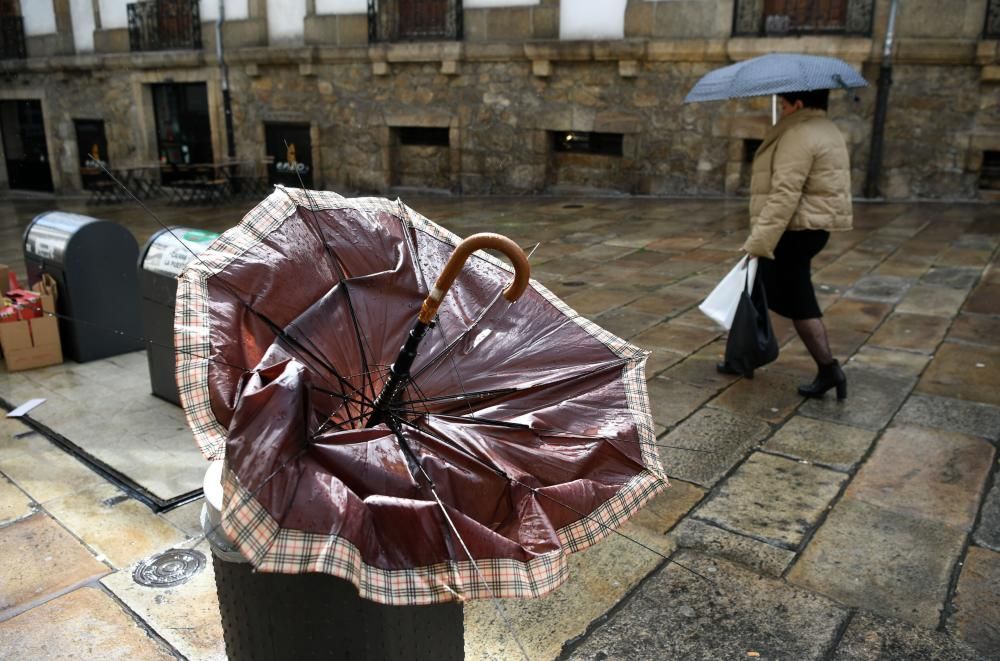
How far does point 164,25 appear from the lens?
52.8ft

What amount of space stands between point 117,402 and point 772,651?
3775 millimetres

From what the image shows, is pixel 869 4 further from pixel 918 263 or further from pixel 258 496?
pixel 258 496

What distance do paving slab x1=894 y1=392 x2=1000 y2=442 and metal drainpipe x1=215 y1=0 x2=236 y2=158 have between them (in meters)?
13.7

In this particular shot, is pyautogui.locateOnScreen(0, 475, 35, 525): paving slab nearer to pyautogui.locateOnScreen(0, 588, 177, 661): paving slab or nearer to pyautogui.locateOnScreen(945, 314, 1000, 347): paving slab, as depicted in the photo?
pyautogui.locateOnScreen(0, 588, 177, 661): paving slab

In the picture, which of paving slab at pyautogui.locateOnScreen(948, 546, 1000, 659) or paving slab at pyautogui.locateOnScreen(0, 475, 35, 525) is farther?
paving slab at pyautogui.locateOnScreen(0, 475, 35, 525)

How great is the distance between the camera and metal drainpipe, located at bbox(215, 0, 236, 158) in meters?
15.2

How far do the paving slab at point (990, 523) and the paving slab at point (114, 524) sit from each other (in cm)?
316

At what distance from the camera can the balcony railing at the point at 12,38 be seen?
60.6 feet

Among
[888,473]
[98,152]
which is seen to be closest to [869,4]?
[888,473]

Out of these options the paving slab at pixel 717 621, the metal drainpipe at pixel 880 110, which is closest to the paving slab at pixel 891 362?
the paving slab at pixel 717 621

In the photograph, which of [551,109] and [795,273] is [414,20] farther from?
[795,273]

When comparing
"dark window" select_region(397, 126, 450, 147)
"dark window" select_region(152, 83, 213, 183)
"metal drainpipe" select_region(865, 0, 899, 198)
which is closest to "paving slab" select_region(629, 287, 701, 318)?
"metal drainpipe" select_region(865, 0, 899, 198)

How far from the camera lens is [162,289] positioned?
4645 mm

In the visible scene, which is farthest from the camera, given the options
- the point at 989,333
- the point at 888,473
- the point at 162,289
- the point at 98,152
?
the point at 98,152
